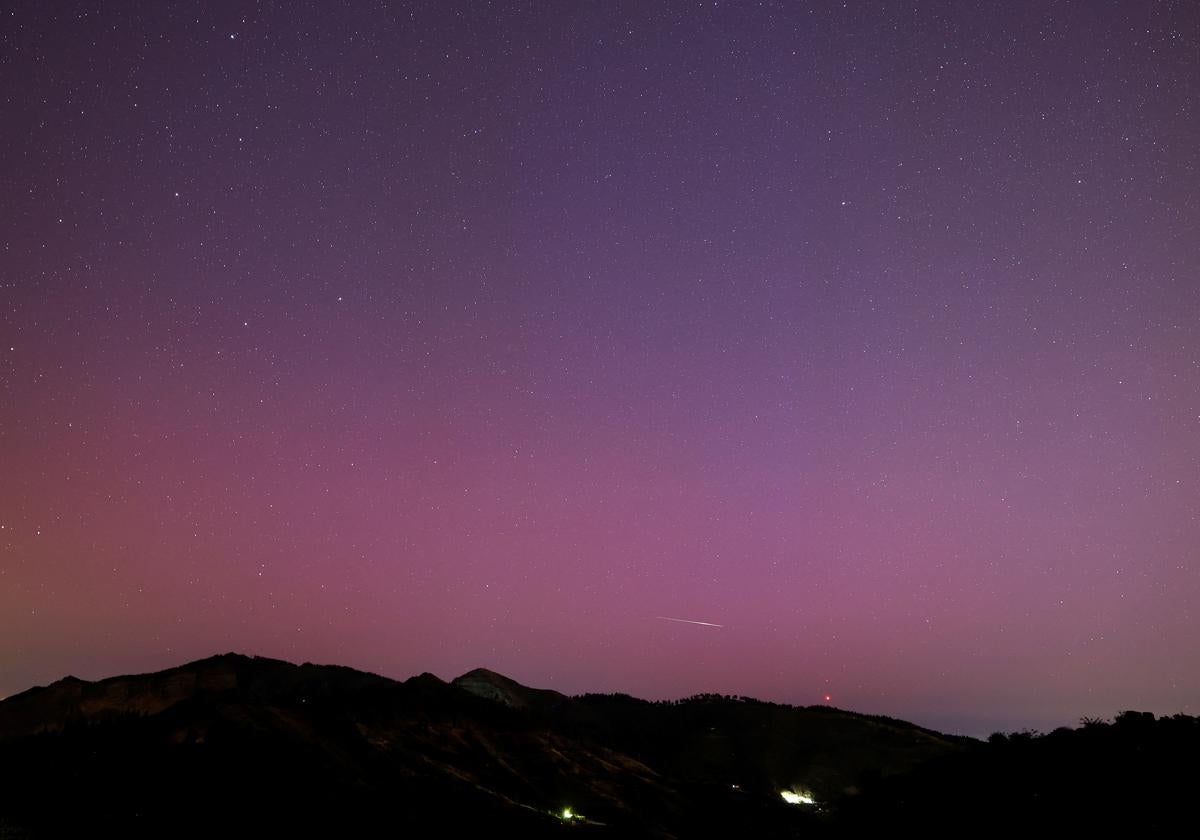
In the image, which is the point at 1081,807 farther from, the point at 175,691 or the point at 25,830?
the point at 175,691

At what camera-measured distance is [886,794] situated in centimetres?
4197

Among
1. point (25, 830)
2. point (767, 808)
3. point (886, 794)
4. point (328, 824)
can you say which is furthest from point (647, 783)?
point (25, 830)

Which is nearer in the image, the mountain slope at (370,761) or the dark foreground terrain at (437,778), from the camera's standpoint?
the dark foreground terrain at (437,778)

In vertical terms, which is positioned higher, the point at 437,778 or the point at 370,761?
the point at 370,761

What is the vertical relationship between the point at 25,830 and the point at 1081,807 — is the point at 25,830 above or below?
below

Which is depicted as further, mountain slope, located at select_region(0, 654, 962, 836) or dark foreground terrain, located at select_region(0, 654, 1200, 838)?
mountain slope, located at select_region(0, 654, 962, 836)

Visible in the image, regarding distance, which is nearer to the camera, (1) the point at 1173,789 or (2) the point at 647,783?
(1) the point at 1173,789

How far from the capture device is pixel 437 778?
40281 mm

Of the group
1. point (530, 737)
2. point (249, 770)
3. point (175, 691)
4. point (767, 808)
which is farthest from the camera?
point (175, 691)

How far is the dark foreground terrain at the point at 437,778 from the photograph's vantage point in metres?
28.2

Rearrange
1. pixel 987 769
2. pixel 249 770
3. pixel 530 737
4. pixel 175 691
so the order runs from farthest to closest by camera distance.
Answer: pixel 175 691 → pixel 530 737 → pixel 987 769 → pixel 249 770

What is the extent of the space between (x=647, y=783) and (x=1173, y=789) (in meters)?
34.5

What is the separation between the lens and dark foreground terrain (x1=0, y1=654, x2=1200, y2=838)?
28250 mm

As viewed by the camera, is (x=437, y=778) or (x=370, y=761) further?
(x=370, y=761)
